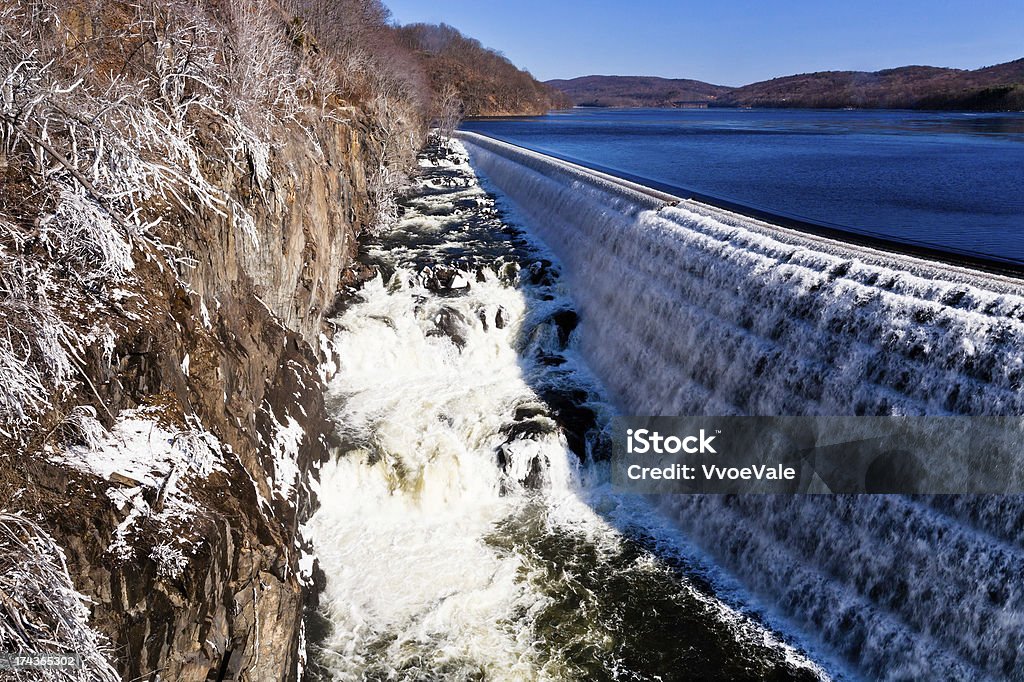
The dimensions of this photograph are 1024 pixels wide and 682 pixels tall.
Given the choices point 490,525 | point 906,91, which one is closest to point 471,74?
point 906,91

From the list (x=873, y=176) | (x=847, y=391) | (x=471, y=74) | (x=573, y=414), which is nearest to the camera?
(x=847, y=391)

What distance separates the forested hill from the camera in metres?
99.9

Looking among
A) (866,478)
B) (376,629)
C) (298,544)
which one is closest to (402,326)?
(298,544)

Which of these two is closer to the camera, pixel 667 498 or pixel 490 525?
pixel 490 525

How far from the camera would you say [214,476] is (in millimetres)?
6902

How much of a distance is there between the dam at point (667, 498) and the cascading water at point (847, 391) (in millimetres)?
31

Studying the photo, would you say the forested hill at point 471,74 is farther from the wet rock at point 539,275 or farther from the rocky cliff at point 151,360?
the rocky cliff at point 151,360

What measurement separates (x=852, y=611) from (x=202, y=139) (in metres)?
12.0

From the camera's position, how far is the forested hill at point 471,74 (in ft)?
328

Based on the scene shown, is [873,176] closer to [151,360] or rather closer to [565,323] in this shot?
[565,323]

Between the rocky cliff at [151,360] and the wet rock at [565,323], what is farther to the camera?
the wet rock at [565,323]

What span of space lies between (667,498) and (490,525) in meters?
3.34

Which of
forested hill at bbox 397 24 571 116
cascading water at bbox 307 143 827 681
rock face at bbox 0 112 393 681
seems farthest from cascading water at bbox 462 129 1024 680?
forested hill at bbox 397 24 571 116

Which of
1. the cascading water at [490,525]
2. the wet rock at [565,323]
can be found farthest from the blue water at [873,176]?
the cascading water at [490,525]
